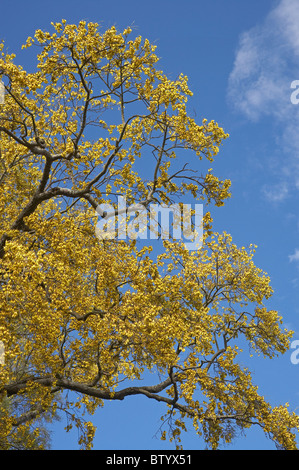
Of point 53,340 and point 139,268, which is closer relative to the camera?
point 53,340

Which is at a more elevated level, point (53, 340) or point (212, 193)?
point (212, 193)

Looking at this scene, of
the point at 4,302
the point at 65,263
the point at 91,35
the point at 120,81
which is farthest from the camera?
the point at 120,81

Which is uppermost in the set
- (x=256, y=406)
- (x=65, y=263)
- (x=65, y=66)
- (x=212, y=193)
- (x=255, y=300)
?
(x=65, y=66)

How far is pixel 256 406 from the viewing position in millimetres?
11773

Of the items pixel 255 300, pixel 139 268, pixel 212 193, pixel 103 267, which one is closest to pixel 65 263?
pixel 103 267

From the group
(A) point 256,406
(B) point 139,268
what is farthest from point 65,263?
(A) point 256,406

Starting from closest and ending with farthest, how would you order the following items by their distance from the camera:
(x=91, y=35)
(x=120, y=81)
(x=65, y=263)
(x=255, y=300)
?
(x=65, y=263), (x=91, y=35), (x=120, y=81), (x=255, y=300)

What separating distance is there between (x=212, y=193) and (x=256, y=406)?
5.53 m

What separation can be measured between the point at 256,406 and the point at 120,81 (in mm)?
8849

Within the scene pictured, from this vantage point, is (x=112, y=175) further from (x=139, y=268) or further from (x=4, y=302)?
(x=4, y=302)

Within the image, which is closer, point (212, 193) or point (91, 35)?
point (91, 35)

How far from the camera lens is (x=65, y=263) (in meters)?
10.3

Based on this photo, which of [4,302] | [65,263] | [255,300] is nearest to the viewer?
[4,302]
